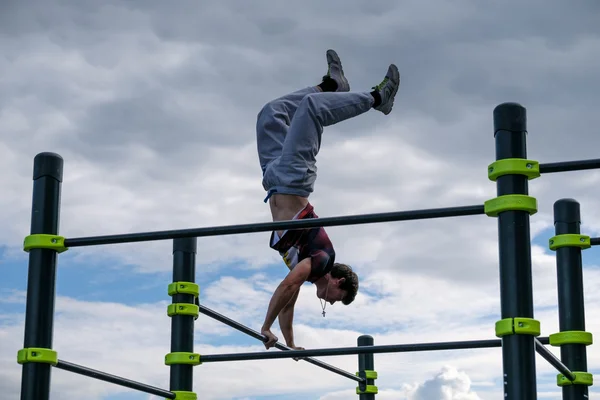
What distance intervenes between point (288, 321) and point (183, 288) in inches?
30.8

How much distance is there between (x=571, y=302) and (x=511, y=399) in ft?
7.67

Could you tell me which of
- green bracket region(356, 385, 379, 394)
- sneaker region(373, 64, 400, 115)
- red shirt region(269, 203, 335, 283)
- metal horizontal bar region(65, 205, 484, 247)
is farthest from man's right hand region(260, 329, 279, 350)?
green bracket region(356, 385, 379, 394)

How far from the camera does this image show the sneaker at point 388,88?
20.0ft

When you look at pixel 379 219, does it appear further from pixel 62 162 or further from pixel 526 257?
pixel 62 162

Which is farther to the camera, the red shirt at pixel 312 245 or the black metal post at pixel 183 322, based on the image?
the black metal post at pixel 183 322

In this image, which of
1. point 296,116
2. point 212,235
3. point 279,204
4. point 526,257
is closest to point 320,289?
point 279,204

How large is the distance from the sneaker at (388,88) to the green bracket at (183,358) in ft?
6.91

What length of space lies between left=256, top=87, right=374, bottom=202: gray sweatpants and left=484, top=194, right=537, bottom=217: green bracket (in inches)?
71.7

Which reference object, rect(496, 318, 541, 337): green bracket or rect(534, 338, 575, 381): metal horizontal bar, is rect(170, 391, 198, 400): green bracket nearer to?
rect(534, 338, 575, 381): metal horizontal bar

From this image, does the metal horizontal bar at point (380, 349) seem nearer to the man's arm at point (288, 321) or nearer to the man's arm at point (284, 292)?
the man's arm at point (284, 292)

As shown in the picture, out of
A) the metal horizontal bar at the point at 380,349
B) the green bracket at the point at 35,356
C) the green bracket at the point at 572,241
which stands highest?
the green bracket at the point at 572,241

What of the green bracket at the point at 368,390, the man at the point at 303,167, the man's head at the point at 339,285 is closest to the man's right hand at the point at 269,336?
the man at the point at 303,167

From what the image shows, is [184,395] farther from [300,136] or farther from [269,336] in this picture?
[300,136]

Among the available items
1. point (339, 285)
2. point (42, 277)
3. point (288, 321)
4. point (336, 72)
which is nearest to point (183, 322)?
point (288, 321)
